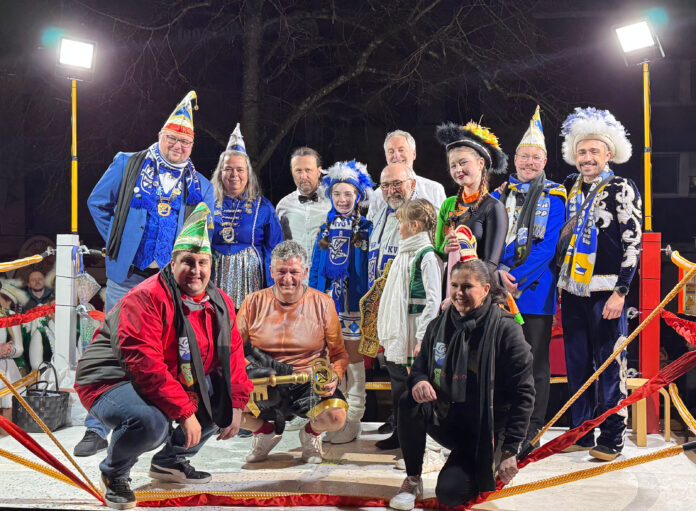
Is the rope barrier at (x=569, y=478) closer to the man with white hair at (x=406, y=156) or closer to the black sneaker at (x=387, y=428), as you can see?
the black sneaker at (x=387, y=428)

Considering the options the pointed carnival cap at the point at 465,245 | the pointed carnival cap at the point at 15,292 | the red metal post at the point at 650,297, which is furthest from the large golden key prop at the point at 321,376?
the pointed carnival cap at the point at 15,292

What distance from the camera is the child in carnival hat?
163 inches

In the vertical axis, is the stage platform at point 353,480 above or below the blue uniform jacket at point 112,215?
below

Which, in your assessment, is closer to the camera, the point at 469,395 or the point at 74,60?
the point at 469,395

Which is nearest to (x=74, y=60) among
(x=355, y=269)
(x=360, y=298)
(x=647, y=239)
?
(x=355, y=269)

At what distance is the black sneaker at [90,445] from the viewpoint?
383 centimetres

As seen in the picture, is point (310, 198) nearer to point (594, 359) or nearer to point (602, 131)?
point (602, 131)

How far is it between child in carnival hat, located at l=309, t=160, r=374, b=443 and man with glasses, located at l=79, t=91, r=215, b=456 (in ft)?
2.55

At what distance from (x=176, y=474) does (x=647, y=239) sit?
2896mm

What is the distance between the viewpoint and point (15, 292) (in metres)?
5.69

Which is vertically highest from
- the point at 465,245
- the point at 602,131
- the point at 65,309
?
the point at 602,131

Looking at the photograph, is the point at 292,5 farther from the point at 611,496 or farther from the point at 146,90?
the point at 611,496

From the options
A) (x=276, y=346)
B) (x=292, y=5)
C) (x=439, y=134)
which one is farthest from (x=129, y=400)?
(x=292, y=5)

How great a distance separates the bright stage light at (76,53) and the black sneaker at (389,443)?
282 cm
